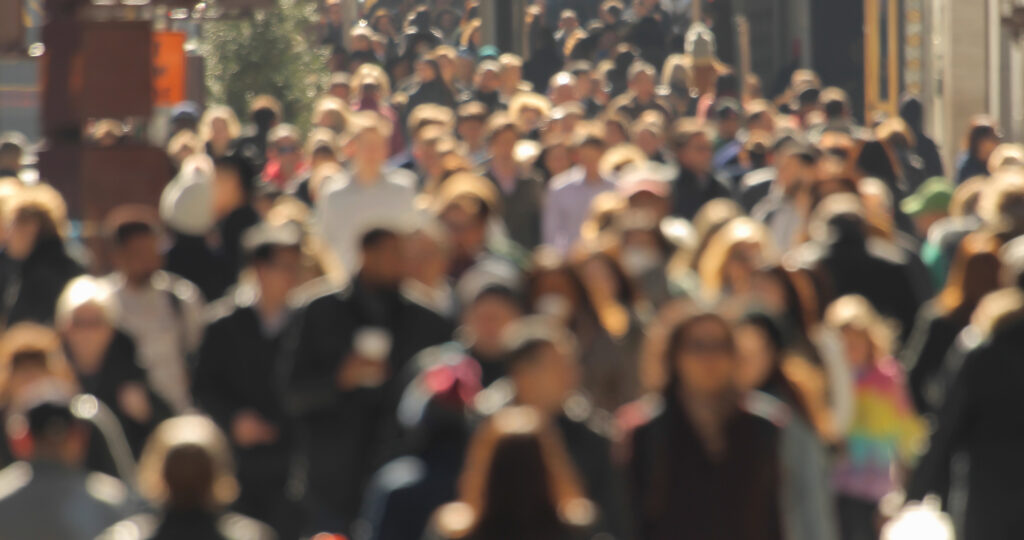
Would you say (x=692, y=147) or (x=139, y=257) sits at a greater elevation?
(x=139, y=257)

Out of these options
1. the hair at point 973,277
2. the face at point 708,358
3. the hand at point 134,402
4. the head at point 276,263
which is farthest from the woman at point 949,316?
the face at point 708,358

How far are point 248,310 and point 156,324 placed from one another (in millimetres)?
769

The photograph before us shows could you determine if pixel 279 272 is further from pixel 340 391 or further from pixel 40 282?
pixel 40 282

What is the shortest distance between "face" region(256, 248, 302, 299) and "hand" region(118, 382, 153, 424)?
0.67 meters

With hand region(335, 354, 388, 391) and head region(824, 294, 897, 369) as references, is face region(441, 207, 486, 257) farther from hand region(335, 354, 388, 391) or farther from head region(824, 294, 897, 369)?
head region(824, 294, 897, 369)

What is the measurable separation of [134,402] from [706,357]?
3.23 meters

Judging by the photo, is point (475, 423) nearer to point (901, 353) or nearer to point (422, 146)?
point (901, 353)

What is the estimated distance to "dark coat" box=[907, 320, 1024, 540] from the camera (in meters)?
9.07

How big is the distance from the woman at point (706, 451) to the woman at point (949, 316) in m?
3.21

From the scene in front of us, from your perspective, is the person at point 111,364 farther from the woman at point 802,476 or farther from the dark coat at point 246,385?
the woman at point 802,476

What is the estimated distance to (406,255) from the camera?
1039 centimetres

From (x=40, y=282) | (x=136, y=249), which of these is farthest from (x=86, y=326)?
(x=40, y=282)

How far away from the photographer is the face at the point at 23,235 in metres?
12.1

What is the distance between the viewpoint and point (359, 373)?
9992 mm
